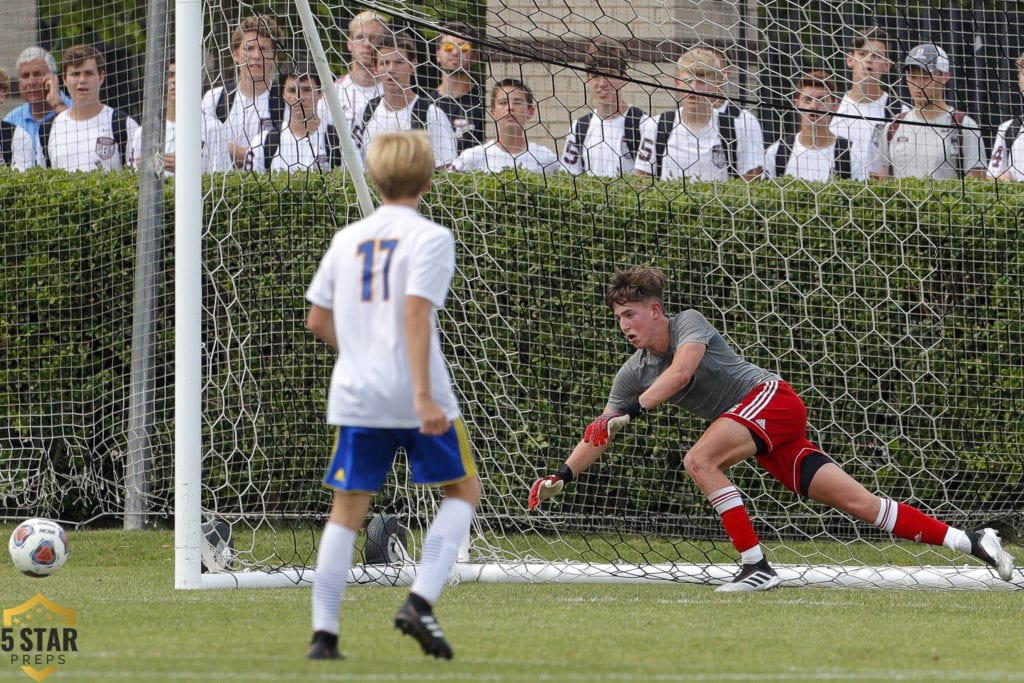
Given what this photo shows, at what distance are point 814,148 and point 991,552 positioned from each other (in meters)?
3.36

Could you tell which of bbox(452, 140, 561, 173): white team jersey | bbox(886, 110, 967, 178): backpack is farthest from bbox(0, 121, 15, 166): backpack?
bbox(886, 110, 967, 178): backpack

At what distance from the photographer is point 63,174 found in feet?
29.1

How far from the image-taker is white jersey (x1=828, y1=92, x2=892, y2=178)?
8.98m

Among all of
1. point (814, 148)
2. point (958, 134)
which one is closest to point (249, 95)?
point (814, 148)

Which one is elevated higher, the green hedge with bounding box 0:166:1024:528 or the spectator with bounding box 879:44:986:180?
the spectator with bounding box 879:44:986:180

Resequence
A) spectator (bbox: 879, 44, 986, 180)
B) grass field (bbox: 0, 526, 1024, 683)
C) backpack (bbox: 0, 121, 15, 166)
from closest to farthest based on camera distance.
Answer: grass field (bbox: 0, 526, 1024, 683) → spectator (bbox: 879, 44, 986, 180) → backpack (bbox: 0, 121, 15, 166)

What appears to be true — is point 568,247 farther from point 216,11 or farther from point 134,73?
point 134,73

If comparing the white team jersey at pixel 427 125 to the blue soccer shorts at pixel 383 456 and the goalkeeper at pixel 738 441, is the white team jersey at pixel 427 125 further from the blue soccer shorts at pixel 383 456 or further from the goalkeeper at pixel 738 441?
the blue soccer shorts at pixel 383 456

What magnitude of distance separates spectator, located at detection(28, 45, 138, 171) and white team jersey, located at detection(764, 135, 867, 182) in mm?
4271

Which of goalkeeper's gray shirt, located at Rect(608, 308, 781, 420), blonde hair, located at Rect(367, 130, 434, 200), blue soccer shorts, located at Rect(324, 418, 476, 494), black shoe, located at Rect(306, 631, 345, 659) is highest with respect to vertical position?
blonde hair, located at Rect(367, 130, 434, 200)

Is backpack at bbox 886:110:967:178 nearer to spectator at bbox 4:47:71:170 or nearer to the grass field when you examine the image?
the grass field

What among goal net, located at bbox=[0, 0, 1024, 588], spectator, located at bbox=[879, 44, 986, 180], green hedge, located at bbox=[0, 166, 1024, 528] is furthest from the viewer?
spectator, located at bbox=[879, 44, 986, 180]

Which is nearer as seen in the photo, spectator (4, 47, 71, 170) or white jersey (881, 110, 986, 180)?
white jersey (881, 110, 986, 180)

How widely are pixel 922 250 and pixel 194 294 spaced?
493cm
